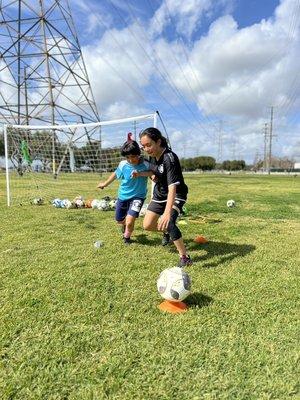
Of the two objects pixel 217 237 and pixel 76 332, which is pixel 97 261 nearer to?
pixel 76 332

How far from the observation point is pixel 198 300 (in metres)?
3.31

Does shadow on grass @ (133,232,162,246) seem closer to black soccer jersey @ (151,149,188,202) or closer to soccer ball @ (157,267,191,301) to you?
black soccer jersey @ (151,149,188,202)

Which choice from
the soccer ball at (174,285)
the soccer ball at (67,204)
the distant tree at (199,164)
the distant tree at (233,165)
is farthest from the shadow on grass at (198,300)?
the distant tree at (233,165)

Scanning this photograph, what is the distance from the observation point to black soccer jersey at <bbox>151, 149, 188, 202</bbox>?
13.7ft

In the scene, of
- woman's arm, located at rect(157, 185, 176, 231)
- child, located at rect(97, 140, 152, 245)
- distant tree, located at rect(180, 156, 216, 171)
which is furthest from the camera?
distant tree, located at rect(180, 156, 216, 171)

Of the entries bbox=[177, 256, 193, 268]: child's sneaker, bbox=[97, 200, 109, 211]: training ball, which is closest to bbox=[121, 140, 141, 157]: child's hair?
bbox=[177, 256, 193, 268]: child's sneaker

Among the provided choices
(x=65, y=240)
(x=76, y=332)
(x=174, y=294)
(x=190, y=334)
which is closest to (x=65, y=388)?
(x=76, y=332)

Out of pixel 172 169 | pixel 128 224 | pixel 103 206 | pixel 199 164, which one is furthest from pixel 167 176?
pixel 199 164

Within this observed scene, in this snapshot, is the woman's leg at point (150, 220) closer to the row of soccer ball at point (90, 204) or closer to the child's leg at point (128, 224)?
the child's leg at point (128, 224)

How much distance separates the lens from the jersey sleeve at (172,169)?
163 inches

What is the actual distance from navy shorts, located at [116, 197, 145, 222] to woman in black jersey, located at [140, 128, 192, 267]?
0.73 meters

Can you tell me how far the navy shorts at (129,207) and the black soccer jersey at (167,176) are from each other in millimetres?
780

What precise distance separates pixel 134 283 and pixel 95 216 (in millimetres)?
4483

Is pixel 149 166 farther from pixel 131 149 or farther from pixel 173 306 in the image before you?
pixel 173 306
